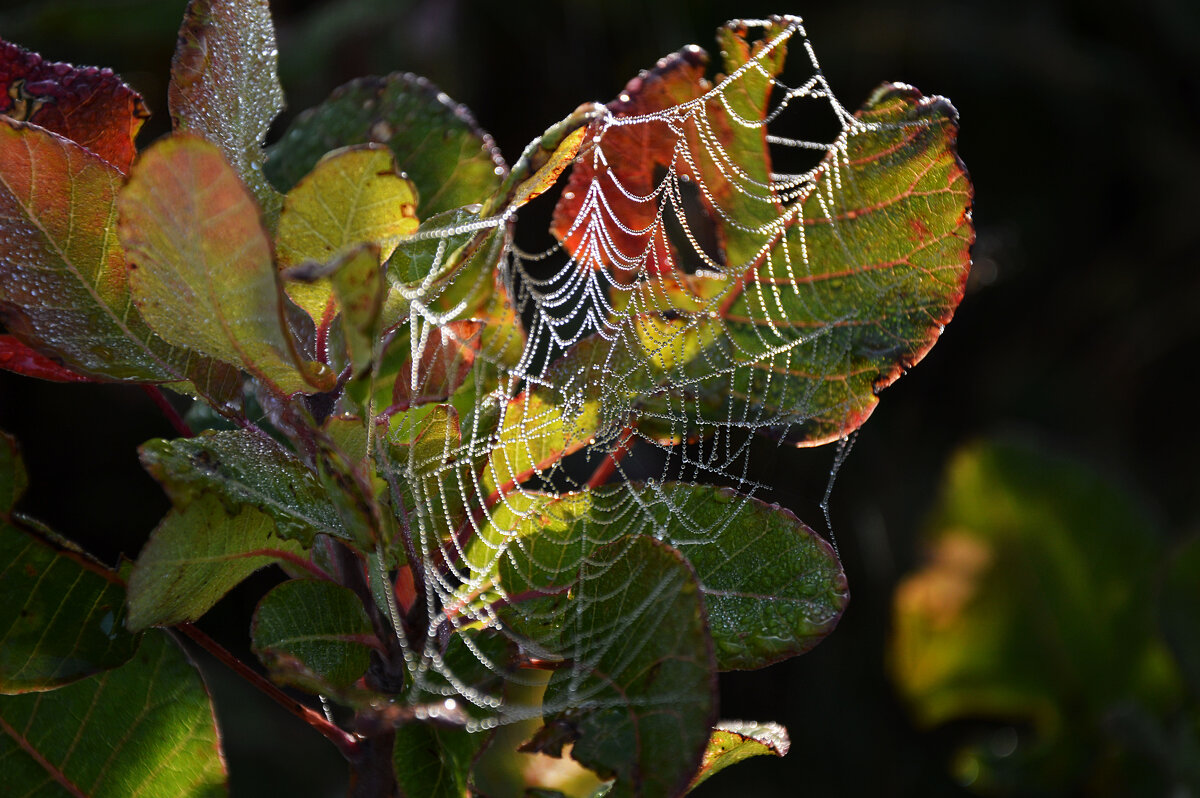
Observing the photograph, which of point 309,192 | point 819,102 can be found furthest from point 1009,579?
point 309,192

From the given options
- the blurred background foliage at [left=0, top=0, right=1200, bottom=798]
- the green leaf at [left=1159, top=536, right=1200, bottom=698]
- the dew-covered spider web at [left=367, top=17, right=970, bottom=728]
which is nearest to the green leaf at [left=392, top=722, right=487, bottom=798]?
the dew-covered spider web at [left=367, top=17, right=970, bottom=728]

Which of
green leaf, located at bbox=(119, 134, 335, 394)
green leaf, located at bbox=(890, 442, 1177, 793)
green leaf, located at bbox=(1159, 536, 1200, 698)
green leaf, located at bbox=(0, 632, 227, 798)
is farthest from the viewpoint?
green leaf, located at bbox=(890, 442, 1177, 793)

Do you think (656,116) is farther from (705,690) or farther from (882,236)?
(705,690)

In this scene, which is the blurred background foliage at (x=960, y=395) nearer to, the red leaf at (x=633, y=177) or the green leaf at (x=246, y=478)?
the red leaf at (x=633, y=177)

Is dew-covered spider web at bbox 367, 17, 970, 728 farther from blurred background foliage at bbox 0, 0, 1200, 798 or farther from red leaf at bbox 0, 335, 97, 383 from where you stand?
blurred background foliage at bbox 0, 0, 1200, 798

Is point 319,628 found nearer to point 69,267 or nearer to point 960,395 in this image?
point 69,267

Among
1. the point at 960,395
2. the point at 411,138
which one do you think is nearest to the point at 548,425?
the point at 411,138

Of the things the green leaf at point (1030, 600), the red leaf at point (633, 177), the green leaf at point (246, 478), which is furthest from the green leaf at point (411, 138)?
the green leaf at point (1030, 600)

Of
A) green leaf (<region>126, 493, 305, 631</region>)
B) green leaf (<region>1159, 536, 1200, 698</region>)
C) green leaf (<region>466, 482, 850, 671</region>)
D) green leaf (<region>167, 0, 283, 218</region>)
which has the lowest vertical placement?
green leaf (<region>1159, 536, 1200, 698</region>)
